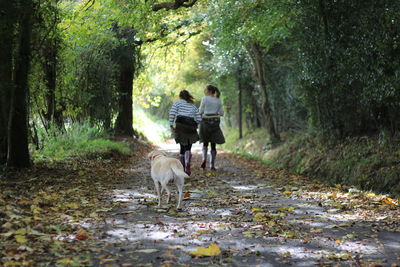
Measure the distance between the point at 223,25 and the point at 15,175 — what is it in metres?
8.42

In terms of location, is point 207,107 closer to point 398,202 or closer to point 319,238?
point 398,202

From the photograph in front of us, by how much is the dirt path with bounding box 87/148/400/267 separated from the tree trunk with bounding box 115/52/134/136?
41.9ft

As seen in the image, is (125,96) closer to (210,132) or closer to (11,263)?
(210,132)

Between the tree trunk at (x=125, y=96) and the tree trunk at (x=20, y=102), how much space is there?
11.5 metres

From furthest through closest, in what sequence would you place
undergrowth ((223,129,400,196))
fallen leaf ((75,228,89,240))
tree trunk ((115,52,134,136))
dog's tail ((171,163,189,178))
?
tree trunk ((115,52,134,136)), undergrowth ((223,129,400,196)), dog's tail ((171,163,189,178)), fallen leaf ((75,228,89,240))

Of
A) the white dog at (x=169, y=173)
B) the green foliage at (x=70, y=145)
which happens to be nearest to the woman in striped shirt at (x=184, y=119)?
the green foliage at (x=70, y=145)

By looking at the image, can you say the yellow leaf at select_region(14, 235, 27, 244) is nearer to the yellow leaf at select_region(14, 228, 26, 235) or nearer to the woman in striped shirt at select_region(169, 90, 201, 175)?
the yellow leaf at select_region(14, 228, 26, 235)

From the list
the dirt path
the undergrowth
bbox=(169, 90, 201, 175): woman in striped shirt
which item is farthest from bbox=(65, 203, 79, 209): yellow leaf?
the undergrowth

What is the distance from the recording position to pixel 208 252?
4223 millimetres

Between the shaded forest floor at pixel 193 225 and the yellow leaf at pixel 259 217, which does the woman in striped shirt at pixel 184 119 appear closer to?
the shaded forest floor at pixel 193 225

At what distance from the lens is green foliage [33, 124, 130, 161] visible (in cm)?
1212

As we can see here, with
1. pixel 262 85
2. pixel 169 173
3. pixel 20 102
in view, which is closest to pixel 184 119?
pixel 20 102

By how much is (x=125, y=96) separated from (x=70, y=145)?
7.95 meters

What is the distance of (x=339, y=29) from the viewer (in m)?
10.1
